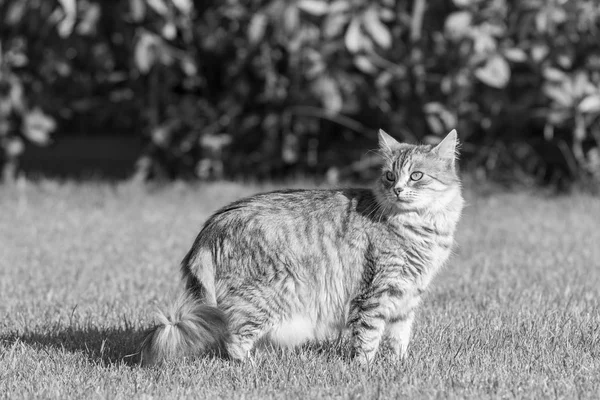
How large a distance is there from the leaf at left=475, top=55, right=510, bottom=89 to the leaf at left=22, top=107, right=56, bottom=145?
200 inches

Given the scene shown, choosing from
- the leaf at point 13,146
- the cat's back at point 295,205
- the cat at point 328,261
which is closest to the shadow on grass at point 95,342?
the cat at point 328,261

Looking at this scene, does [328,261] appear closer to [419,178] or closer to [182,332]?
[419,178]

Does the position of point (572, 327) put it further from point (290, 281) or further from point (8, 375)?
point (8, 375)

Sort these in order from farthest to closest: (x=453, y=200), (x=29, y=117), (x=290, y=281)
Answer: (x=29, y=117)
(x=453, y=200)
(x=290, y=281)

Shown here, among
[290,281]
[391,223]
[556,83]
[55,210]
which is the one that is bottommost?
[55,210]

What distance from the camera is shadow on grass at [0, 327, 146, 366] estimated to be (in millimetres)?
4246

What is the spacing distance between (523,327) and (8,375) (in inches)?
108

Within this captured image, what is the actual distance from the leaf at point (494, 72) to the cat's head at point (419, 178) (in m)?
4.24

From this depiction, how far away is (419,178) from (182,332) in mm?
1481

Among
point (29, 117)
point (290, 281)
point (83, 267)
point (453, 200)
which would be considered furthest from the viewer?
point (29, 117)

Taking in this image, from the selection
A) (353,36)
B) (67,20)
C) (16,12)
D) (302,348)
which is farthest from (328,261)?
(16,12)

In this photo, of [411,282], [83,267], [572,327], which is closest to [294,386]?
[411,282]

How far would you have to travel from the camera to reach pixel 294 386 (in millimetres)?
3752

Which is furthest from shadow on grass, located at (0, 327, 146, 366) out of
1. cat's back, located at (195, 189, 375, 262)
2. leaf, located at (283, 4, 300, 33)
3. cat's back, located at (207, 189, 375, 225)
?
leaf, located at (283, 4, 300, 33)
